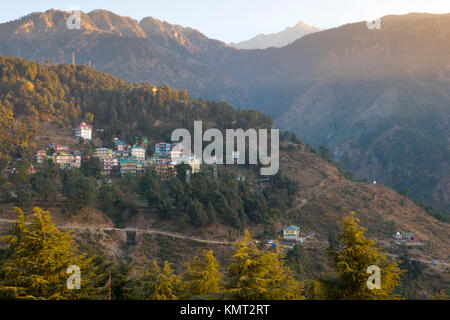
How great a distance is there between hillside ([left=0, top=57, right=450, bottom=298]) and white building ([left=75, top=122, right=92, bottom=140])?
1.28 metres

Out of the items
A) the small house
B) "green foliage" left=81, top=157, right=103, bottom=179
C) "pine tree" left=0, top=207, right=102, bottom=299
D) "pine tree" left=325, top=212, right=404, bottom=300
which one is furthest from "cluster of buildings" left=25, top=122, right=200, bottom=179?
"pine tree" left=325, top=212, right=404, bottom=300

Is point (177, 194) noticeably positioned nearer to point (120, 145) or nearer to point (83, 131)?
point (120, 145)

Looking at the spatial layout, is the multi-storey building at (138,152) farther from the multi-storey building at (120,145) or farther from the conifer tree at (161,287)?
the conifer tree at (161,287)

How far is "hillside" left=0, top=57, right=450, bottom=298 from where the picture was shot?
30969 mm

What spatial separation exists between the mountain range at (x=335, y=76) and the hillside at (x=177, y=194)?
28.0 metres

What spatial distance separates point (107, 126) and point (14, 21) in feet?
428

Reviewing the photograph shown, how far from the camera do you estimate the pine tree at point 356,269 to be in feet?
23.7

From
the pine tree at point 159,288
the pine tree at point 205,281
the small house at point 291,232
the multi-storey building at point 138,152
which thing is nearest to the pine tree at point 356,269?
the pine tree at point 205,281

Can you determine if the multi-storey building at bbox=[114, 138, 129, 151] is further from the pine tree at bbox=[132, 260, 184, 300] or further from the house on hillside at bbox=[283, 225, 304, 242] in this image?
the pine tree at bbox=[132, 260, 184, 300]

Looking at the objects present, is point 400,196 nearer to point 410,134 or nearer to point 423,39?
point 410,134

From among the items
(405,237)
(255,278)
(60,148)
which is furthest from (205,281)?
(60,148)

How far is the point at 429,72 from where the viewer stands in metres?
104

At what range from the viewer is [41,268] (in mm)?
7711

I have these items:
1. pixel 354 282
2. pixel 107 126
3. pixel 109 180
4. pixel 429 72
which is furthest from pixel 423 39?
pixel 354 282
